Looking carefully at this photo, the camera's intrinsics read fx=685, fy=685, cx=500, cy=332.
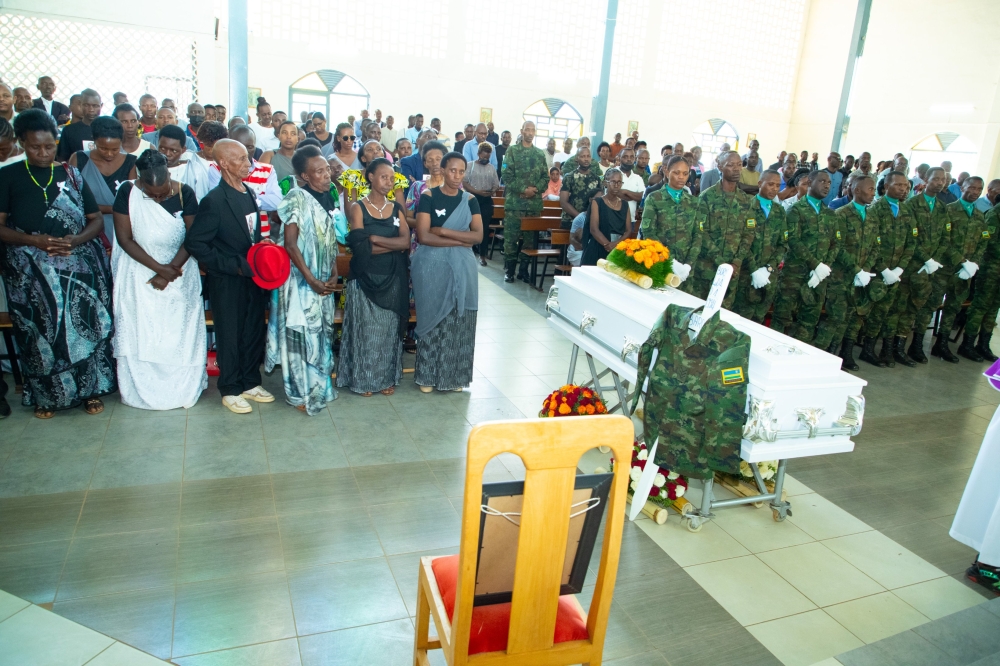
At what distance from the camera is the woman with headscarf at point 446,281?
16.1ft

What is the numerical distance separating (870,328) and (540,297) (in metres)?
3.64

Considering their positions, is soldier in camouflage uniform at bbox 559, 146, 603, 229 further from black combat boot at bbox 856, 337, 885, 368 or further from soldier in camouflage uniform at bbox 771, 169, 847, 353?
black combat boot at bbox 856, 337, 885, 368

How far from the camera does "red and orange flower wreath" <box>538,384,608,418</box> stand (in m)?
4.20

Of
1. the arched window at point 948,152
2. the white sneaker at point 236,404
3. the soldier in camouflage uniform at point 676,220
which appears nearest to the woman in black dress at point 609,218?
the soldier in camouflage uniform at point 676,220

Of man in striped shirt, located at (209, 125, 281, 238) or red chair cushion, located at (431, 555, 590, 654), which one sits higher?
man in striped shirt, located at (209, 125, 281, 238)

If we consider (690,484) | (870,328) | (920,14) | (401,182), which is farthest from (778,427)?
(920,14)

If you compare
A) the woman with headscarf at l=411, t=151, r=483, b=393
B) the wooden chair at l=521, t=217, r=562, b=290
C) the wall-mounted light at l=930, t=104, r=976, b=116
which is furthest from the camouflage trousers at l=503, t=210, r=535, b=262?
the wall-mounted light at l=930, t=104, r=976, b=116

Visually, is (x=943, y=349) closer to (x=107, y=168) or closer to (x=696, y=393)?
(x=696, y=393)

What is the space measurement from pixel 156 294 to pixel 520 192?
580 cm

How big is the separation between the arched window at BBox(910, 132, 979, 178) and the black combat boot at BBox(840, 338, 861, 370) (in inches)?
413

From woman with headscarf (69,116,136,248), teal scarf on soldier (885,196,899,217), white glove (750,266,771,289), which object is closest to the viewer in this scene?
woman with headscarf (69,116,136,248)

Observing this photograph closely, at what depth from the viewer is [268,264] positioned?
4293 millimetres

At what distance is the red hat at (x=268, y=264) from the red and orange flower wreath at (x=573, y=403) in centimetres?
188

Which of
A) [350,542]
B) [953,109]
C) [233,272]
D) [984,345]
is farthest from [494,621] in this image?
[953,109]
